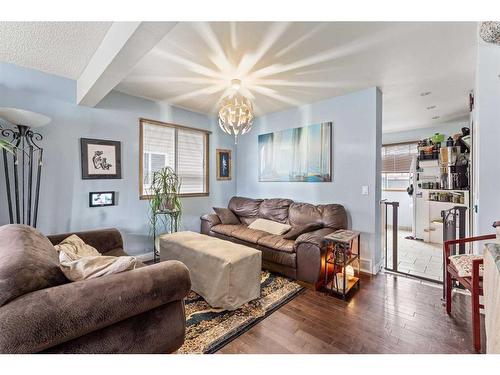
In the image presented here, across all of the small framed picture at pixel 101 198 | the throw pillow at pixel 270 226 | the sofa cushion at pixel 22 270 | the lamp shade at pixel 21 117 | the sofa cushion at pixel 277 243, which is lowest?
the sofa cushion at pixel 277 243

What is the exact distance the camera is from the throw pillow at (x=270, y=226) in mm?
3307

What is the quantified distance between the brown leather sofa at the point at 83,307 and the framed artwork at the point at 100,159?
4.97ft

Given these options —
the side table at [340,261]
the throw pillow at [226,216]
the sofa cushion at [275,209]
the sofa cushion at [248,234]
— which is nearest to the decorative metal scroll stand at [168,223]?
the throw pillow at [226,216]

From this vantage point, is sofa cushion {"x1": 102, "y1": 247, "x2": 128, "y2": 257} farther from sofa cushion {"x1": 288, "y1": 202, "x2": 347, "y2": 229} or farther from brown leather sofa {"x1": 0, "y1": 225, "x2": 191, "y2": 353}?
sofa cushion {"x1": 288, "y1": 202, "x2": 347, "y2": 229}

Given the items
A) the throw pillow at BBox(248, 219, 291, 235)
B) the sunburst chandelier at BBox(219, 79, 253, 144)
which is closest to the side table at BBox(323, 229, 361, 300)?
the throw pillow at BBox(248, 219, 291, 235)

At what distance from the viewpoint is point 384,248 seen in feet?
11.4

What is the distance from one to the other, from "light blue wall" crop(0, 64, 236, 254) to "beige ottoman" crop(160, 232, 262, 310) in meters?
1.29

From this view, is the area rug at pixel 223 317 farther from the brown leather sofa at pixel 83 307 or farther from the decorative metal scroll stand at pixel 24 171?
the decorative metal scroll stand at pixel 24 171

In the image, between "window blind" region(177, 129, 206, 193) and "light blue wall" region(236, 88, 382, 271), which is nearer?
"light blue wall" region(236, 88, 382, 271)

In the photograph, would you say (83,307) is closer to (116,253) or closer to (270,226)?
(116,253)

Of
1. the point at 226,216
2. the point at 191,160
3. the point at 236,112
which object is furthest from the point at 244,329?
the point at 191,160

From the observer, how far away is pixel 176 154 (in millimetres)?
3832

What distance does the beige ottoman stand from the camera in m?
2.04
